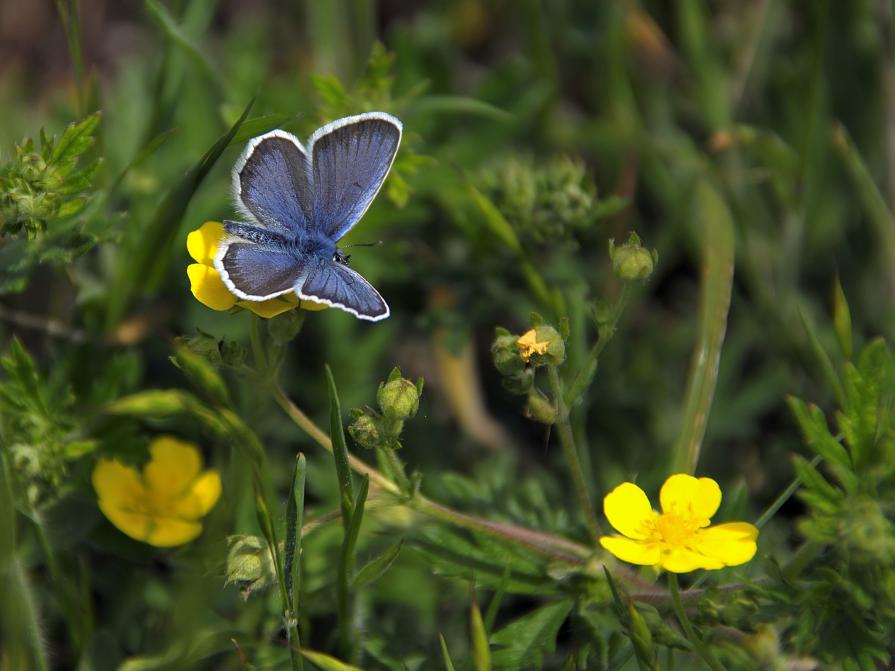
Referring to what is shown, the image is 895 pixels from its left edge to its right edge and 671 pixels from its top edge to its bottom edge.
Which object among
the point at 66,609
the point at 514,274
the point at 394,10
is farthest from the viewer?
the point at 394,10

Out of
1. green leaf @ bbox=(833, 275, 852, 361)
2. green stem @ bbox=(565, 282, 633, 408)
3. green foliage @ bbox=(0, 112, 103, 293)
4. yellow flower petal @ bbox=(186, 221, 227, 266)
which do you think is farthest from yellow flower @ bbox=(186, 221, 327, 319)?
green leaf @ bbox=(833, 275, 852, 361)

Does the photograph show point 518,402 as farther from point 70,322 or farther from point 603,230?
point 70,322

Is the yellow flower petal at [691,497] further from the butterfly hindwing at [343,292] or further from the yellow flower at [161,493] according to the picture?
the yellow flower at [161,493]

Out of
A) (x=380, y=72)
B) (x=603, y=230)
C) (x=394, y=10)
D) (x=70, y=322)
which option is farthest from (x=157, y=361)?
(x=394, y=10)

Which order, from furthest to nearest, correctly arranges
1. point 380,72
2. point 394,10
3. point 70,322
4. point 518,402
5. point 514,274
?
1. point 394,10
2. point 518,402
3. point 514,274
4. point 70,322
5. point 380,72

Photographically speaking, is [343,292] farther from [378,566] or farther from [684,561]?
[684,561]
